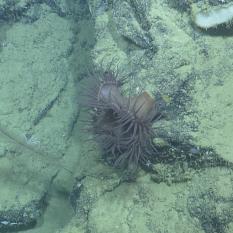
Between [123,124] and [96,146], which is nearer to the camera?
[123,124]

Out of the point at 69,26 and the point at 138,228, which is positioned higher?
the point at 69,26

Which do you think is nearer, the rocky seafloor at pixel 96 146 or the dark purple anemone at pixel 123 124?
the rocky seafloor at pixel 96 146

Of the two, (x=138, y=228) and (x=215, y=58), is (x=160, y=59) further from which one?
(x=138, y=228)

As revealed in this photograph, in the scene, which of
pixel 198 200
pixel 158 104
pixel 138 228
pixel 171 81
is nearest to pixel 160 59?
pixel 171 81

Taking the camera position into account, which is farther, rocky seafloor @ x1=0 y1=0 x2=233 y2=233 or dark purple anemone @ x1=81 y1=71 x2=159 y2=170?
dark purple anemone @ x1=81 y1=71 x2=159 y2=170
